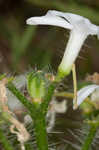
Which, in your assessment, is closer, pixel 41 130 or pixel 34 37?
pixel 41 130

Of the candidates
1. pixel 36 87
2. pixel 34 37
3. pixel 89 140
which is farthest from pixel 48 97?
pixel 34 37

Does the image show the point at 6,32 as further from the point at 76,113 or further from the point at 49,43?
the point at 76,113

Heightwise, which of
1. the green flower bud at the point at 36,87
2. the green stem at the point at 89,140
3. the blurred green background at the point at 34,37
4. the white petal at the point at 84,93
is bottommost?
the blurred green background at the point at 34,37

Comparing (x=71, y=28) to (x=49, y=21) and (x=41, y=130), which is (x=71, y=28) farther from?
(x=41, y=130)

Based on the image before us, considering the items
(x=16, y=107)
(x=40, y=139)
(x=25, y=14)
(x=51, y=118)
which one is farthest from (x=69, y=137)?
(x=25, y=14)

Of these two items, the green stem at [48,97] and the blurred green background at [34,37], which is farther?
the blurred green background at [34,37]

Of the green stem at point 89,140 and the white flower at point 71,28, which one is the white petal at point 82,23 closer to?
the white flower at point 71,28

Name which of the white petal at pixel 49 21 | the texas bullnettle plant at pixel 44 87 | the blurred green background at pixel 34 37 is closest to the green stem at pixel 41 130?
the texas bullnettle plant at pixel 44 87
